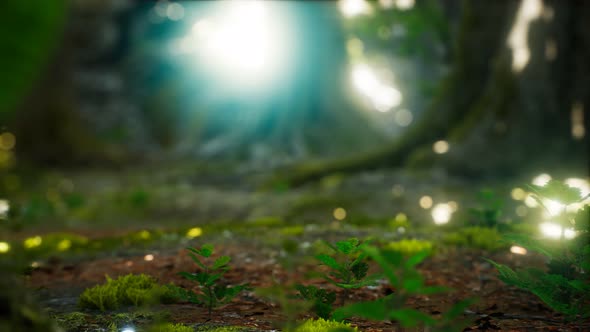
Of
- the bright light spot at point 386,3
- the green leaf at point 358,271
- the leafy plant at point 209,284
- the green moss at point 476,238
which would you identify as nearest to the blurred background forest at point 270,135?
the green moss at point 476,238

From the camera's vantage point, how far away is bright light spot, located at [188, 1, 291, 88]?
655 inches

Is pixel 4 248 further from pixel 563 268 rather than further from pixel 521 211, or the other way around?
pixel 521 211

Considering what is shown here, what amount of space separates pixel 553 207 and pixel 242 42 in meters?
18.4

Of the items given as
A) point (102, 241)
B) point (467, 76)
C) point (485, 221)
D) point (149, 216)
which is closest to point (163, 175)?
point (149, 216)

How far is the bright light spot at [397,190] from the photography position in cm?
734

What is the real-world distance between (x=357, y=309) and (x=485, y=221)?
3383mm

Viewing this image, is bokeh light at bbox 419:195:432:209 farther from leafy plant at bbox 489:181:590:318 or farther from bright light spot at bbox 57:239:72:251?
bright light spot at bbox 57:239:72:251

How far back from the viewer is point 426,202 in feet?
22.1

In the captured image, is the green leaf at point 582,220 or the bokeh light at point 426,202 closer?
the green leaf at point 582,220

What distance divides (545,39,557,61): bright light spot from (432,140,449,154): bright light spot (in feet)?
7.48

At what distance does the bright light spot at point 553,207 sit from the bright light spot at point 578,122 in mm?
5250

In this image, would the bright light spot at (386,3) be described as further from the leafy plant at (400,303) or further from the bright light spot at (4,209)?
the leafy plant at (400,303)

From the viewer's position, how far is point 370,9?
15.1m

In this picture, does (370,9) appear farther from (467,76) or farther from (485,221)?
(485,221)
